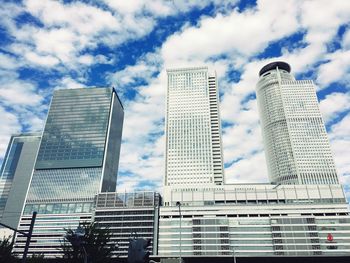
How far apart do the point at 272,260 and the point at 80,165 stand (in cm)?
11179

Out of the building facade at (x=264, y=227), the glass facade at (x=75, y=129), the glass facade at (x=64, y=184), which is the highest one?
the glass facade at (x=75, y=129)

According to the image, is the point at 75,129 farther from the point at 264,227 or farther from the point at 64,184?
the point at 264,227

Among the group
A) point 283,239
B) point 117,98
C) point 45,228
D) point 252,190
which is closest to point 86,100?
point 117,98

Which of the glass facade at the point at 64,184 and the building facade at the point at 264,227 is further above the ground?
the glass facade at the point at 64,184

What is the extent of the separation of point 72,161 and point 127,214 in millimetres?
55590

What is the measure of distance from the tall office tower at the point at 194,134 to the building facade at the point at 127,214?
37769 millimetres

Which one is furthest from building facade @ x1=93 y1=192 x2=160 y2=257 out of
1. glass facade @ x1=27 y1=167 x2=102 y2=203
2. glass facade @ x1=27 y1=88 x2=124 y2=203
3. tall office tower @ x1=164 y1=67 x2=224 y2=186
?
tall office tower @ x1=164 y1=67 x2=224 y2=186

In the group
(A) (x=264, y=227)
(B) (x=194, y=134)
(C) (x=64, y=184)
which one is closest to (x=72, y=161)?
(C) (x=64, y=184)

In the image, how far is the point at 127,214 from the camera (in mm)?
122375

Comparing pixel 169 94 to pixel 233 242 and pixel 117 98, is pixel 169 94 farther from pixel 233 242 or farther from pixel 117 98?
pixel 233 242

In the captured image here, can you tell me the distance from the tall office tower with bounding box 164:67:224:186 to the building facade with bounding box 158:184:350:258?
47194 mm

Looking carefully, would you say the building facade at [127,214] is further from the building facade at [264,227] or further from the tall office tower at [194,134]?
the tall office tower at [194,134]

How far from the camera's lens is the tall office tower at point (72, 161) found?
13800 cm

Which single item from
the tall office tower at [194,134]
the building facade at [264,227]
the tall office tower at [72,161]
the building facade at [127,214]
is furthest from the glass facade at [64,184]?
the building facade at [264,227]
